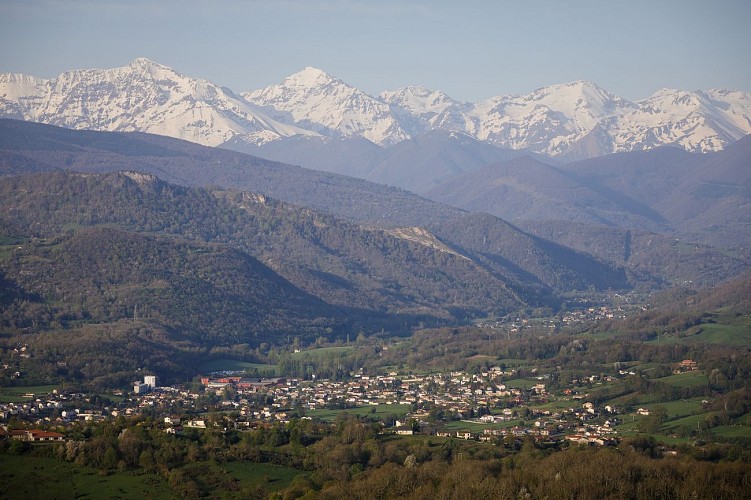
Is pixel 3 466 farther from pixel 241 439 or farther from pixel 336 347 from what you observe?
pixel 336 347

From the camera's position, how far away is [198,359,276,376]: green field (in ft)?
343

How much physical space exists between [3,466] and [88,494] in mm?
4941

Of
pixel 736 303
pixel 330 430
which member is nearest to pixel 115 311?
pixel 330 430

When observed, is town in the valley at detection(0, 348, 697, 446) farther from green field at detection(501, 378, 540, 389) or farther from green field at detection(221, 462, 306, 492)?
green field at detection(221, 462, 306, 492)

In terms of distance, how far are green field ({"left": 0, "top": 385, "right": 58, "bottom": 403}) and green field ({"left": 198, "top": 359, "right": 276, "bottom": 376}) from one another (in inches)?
730

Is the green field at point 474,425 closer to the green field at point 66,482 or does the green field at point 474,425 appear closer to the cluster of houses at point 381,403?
the cluster of houses at point 381,403

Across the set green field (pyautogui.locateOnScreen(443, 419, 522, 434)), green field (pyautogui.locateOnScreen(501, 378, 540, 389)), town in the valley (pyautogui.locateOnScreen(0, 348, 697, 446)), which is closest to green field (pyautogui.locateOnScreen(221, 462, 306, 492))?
town in the valley (pyautogui.locateOnScreen(0, 348, 697, 446))

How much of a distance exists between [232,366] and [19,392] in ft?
86.9

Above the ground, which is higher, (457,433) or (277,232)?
(277,232)

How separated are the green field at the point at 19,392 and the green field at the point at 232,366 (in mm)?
18531

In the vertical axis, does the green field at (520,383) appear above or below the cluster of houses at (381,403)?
above

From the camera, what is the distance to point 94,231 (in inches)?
5281

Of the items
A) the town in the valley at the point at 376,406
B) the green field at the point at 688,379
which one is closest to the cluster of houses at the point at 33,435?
the town in the valley at the point at 376,406

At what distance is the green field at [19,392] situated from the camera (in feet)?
262
